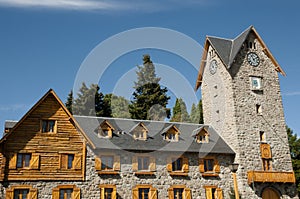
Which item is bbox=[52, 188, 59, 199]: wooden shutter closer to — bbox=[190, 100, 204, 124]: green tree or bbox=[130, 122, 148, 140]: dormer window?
bbox=[130, 122, 148, 140]: dormer window

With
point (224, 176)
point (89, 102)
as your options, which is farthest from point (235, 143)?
point (89, 102)

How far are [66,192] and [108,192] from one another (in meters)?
3.36

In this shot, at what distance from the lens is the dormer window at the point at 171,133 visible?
32.7 m

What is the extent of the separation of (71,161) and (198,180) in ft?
37.3

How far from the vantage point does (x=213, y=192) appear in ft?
103

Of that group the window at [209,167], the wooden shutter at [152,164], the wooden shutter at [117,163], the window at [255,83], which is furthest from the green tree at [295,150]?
the wooden shutter at [117,163]

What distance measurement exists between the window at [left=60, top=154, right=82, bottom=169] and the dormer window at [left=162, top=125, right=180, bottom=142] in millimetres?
8419

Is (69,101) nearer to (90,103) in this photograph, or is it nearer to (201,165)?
(90,103)

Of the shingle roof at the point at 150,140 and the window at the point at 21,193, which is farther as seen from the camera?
the shingle roof at the point at 150,140

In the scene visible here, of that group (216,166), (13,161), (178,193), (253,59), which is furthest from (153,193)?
(253,59)

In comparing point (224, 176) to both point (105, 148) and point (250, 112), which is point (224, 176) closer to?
point (250, 112)

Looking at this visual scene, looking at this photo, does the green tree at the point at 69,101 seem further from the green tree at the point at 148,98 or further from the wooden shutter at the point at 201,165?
the wooden shutter at the point at 201,165

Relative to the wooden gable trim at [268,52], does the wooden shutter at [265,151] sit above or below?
below

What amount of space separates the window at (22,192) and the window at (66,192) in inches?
60.7
